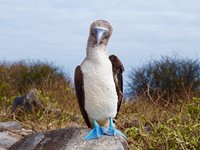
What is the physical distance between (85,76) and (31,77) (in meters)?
15.4

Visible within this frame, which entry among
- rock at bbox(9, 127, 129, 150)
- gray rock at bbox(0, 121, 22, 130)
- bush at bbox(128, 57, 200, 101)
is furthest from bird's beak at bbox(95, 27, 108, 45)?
bush at bbox(128, 57, 200, 101)

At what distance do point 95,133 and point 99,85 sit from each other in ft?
1.85

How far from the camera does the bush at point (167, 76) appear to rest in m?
17.2

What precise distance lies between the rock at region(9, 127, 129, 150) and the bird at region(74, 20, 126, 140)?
0.91 feet

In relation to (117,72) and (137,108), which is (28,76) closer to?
(137,108)

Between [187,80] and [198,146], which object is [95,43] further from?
[187,80]

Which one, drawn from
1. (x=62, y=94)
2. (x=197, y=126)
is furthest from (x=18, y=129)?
(x=62, y=94)

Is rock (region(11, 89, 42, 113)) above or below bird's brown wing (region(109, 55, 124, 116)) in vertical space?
below

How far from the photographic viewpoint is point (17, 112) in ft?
41.5

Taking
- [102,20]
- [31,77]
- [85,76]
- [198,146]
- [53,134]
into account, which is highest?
[102,20]

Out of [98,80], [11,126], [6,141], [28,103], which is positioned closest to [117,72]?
[98,80]

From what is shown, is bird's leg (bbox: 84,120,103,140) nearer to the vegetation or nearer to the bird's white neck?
the bird's white neck

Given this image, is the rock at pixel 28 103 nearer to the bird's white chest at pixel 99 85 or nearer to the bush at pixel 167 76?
the bush at pixel 167 76

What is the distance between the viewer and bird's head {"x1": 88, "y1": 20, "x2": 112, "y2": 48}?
501cm
